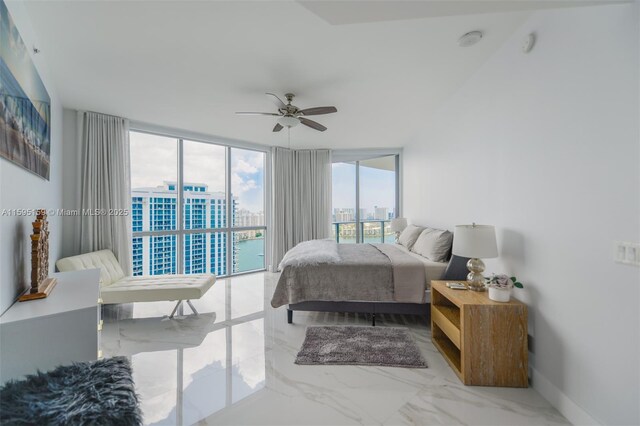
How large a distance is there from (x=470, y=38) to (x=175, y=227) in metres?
4.58

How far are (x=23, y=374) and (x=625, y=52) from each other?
3.19 m

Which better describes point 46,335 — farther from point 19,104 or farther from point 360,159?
point 360,159

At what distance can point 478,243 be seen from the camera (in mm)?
1992

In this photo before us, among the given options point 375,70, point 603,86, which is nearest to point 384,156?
point 375,70

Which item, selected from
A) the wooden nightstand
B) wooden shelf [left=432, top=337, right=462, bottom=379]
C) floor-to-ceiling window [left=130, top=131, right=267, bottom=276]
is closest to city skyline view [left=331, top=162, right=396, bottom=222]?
floor-to-ceiling window [left=130, top=131, right=267, bottom=276]

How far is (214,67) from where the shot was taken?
240 cm

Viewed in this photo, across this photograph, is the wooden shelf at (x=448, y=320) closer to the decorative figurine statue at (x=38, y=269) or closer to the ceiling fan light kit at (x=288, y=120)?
the ceiling fan light kit at (x=288, y=120)

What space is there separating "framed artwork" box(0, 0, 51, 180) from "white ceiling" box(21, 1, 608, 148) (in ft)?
1.21

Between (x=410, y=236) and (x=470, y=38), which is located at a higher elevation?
(x=470, y=38)

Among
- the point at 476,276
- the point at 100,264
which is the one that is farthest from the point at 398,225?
the point at 100,264

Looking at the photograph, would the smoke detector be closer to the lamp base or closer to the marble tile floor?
the lamp base

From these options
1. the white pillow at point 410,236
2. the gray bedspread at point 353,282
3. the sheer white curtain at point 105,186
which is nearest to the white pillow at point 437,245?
the gray bedspread at point 353,282

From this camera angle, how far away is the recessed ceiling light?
197 centimetres

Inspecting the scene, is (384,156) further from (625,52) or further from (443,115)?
(625,52)
